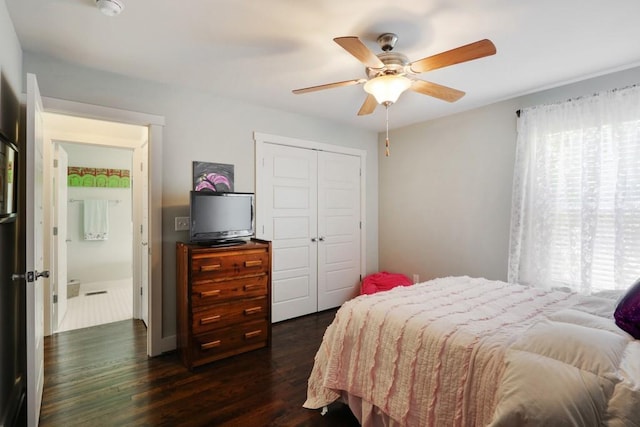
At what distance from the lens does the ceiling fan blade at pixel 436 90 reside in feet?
6.97

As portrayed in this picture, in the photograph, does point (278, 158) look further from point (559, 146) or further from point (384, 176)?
point (559, 146)

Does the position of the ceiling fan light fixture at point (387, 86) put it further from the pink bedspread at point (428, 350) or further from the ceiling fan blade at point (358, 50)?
the pink bedspread at point (428, 350)

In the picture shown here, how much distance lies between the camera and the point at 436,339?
149 cm

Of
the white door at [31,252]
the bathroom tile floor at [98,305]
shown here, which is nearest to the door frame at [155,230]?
the white door at [31,252]

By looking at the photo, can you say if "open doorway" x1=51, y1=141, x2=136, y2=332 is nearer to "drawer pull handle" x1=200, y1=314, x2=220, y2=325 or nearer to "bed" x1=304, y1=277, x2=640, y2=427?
"drawer pull handle" x1=200, y1=314, x2=220, y2=325

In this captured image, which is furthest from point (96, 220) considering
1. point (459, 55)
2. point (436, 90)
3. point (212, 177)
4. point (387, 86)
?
point (459, 55)

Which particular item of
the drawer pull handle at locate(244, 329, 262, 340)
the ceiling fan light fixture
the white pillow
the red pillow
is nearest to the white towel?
the drawer pull handle at locate(244, 329, 262, 340)

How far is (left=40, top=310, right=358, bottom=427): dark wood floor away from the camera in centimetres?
193

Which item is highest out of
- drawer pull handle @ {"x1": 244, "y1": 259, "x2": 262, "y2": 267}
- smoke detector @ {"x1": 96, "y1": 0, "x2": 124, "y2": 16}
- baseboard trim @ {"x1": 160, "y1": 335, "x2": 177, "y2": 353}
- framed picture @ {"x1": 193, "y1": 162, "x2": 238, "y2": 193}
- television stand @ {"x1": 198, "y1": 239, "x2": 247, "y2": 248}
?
smoke detector @ {"x1": 96, "y1": 0, "x2": 124, "y2": 16}

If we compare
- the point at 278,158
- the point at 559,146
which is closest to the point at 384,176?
the point at 278,158

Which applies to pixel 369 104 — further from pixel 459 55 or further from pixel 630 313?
pixel 630 313

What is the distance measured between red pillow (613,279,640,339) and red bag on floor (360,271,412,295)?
102 inches

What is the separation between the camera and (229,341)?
8.90ft

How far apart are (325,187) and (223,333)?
7.04ft
